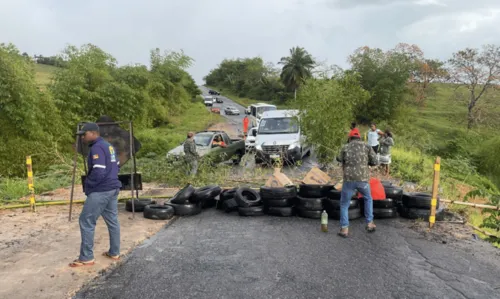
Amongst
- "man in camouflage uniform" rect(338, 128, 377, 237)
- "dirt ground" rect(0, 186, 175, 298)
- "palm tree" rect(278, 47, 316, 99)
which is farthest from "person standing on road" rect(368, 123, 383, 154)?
"palm tree" rect(278, 47, 316, 99)

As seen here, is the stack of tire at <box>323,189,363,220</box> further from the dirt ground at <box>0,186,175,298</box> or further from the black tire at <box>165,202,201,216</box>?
the dirt ground at <box>0,186,175,298</box>

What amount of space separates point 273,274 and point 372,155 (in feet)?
9.49

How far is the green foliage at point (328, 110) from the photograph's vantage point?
511 inches

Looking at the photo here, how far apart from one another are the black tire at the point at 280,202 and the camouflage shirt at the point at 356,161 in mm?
1707

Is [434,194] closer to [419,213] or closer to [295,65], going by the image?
[419,213]

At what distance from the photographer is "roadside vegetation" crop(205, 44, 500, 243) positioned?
13.0 metres

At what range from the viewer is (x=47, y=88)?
19.3 meters

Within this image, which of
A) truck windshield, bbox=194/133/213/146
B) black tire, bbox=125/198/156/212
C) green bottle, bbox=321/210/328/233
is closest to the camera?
green bottle, bbox=321/210/328/233

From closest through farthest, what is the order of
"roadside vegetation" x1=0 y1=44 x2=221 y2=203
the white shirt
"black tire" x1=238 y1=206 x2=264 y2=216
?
1. "black tire" x1=238 y1=206 x2=264 y2=216
2. the white shirt
3. "roadside vegetation" x1=0 y1=44 x2=221 y2=203

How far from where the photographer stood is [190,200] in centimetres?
852

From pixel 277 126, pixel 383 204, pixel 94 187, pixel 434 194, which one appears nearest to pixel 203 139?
pixel 277 126

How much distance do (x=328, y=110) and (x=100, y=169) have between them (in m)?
9.15

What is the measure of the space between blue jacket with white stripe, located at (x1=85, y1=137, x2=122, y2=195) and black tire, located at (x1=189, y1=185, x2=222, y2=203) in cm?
326

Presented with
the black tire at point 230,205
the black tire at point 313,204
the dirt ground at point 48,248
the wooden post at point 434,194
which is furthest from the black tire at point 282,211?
the wooden post at point 434,194
